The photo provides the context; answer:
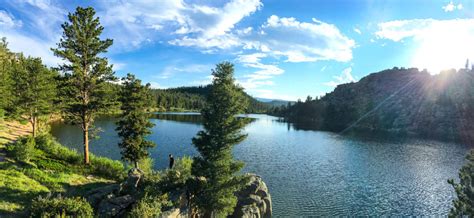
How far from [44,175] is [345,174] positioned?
4188cm

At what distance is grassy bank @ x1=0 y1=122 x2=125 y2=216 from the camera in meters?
18.5

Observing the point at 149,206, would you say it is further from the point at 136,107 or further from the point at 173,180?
the point at 136,107

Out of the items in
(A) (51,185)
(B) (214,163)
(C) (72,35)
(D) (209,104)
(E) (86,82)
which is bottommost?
(A) (51,185)

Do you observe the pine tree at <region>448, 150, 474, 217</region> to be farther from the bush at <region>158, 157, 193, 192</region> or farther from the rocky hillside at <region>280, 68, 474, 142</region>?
the rocky hillside at <region>280, 68, 474, 142</region>

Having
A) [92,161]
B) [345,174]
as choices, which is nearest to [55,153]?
[92,161]

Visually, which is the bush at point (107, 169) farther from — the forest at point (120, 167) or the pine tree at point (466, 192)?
the pine tree at point (466, 192)

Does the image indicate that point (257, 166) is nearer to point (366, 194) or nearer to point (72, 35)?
point (366, 194)

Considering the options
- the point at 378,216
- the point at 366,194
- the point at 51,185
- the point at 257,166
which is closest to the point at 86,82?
the point at 51,185

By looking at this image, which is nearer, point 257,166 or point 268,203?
point 268,203

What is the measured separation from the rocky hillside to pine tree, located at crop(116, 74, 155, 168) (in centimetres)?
10813

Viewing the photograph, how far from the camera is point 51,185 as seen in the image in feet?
72.9

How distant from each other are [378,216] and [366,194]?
670 cm

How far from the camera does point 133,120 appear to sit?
30109 millimetres

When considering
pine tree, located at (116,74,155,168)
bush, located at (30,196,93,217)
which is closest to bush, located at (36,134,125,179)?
pine tree, located at (116,74,155,168)
